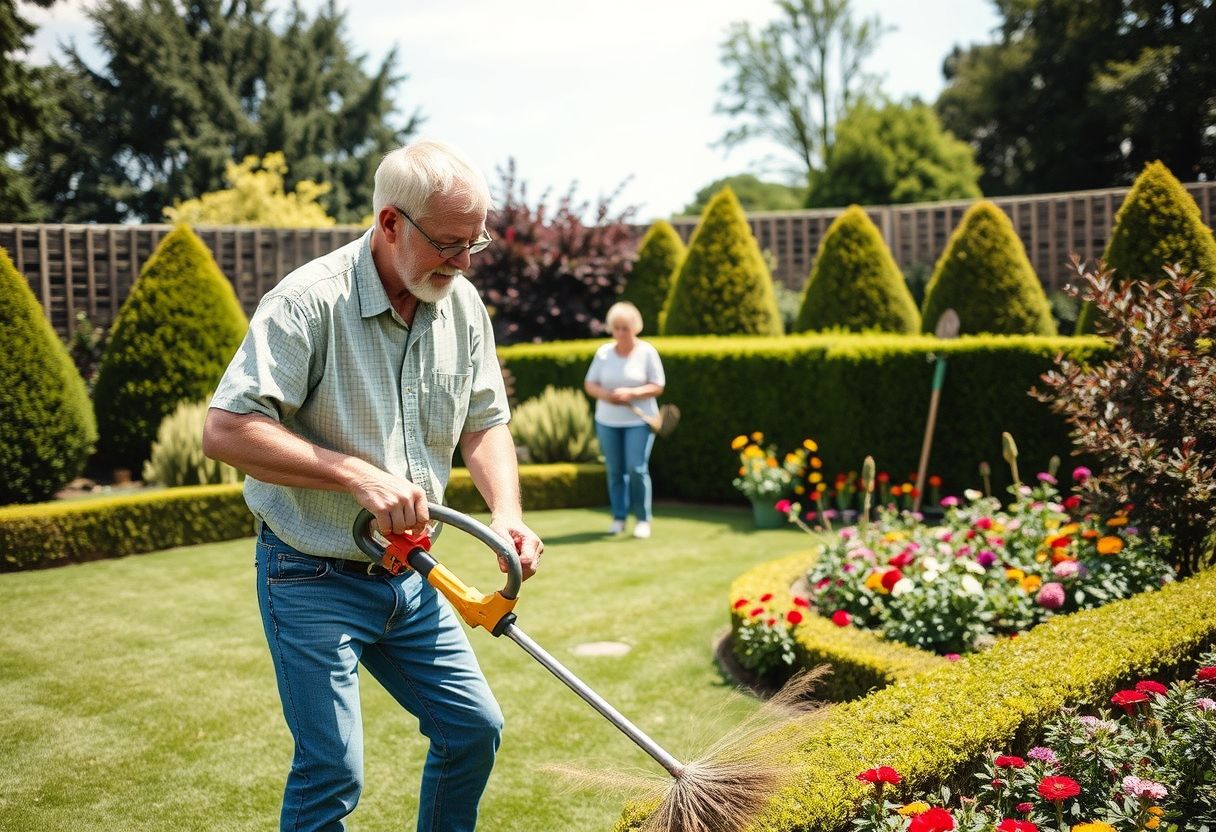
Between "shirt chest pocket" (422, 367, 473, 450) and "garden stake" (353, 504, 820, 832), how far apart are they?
234 mm

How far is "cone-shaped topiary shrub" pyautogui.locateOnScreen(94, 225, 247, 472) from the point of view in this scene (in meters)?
9.60

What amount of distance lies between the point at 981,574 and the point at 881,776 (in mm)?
2551

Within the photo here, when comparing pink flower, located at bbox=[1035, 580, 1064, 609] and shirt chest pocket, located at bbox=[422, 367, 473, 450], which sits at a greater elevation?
shirt chest pocket, located at bbox=[422, 367, 473, 450]

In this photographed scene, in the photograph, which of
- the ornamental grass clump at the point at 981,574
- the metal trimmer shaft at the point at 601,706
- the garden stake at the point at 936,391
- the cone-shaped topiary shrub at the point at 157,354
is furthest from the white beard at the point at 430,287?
the cone-shaped topiary shrub at the point at 157,354

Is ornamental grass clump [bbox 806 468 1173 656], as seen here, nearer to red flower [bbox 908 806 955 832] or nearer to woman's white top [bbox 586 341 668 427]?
red flower [bbox 908 806 955 832]

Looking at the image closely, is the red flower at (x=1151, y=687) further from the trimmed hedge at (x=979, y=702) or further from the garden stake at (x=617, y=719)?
the garden stake at (x=617, y=719)

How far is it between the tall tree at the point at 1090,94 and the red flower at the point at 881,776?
25.1 m

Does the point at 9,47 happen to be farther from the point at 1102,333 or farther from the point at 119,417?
the point at 1102,333

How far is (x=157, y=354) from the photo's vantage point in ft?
31.5

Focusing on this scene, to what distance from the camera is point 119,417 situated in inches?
379

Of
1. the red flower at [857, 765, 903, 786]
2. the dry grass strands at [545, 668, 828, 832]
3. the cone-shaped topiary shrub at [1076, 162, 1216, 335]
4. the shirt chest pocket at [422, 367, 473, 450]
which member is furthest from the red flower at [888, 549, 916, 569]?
the cone-shaped topiary shrub at [1076, 162, 1216, 335]

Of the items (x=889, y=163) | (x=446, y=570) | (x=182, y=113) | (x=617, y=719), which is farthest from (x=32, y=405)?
(x=182, y=113)

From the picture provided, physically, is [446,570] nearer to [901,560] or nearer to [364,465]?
[364,465]

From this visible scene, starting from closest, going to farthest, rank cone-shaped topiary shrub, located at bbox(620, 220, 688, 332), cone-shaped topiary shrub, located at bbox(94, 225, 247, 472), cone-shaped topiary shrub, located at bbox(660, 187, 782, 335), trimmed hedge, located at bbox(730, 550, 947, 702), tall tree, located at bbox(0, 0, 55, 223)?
1. trimmed hedge, located at bbox(730, 550, 947, 702)
2. cone-shaped topiary shrub, located at bbox(94, 225, 247, 472)
3. cone-shaped topiary shrub, located at bbox(660, 187, 782, 335)
4. cone-shaped topiary shrub, located at bbox(620, 220, 688, 332)
5. tall tree, located at bbox(0, 0, 55, 223)
